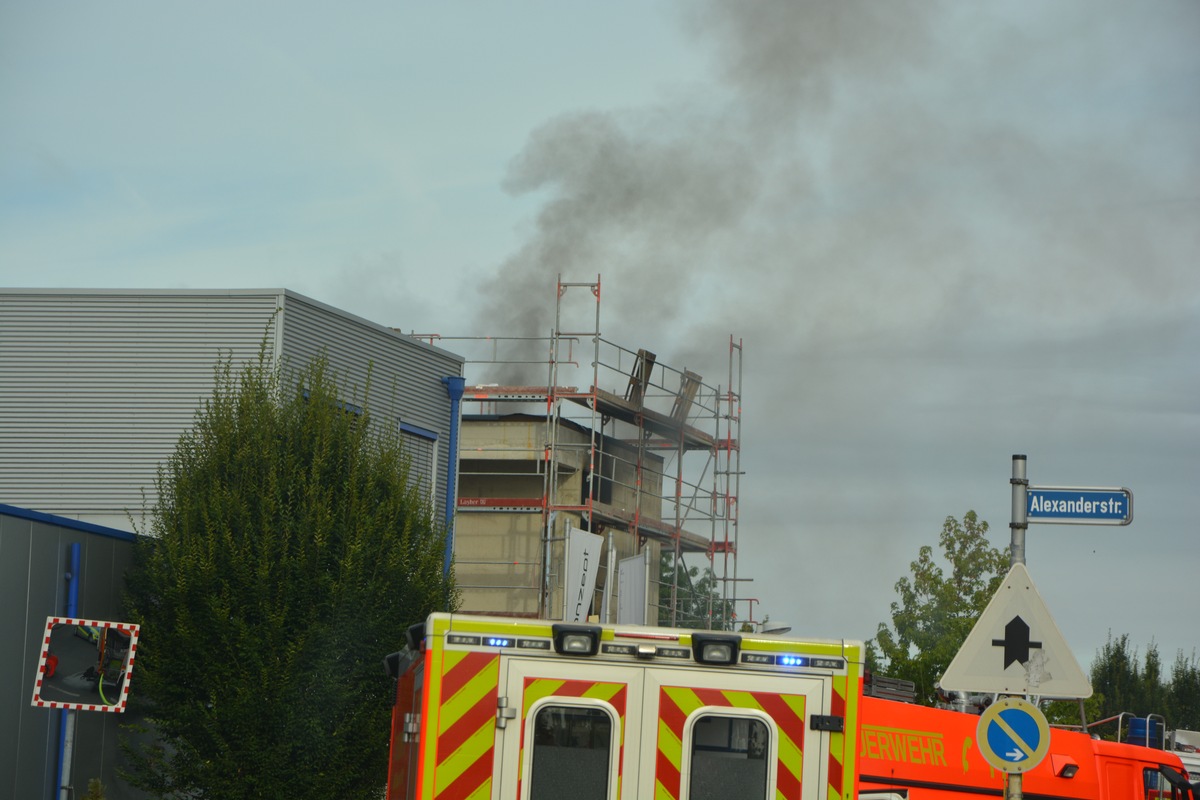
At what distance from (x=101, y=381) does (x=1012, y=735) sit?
17.7 metres

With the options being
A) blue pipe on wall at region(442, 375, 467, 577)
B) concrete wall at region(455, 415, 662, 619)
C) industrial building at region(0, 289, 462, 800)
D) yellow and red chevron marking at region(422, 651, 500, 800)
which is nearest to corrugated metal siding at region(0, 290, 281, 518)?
industrial building at region(0, 289, 462, 800)

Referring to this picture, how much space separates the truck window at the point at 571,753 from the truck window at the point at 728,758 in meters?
0.42

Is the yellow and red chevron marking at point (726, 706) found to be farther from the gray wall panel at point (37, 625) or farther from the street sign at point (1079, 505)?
the gray wall panel at point (37, 625)

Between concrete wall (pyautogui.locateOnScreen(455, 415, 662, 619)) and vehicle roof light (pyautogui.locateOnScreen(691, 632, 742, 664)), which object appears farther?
concrete wall (pyautogui.locateOnScreen(455, 415, 662, 619))

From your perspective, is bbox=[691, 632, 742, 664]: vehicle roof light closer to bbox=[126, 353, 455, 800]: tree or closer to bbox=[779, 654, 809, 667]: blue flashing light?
bbox=[779, 654, 809, 667]: blue flashing light

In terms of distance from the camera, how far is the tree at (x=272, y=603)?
54.3 ft

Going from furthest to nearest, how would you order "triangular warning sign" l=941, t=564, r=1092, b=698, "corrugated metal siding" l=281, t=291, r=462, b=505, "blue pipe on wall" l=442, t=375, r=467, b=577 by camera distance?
"blue pipe on wall" l=442, t=375, r=467, b=577, "corrugated metal siding" l=281, t=291, r=462, b=505, "triangular warning sign" l=941, t=564, r=1092, b=698

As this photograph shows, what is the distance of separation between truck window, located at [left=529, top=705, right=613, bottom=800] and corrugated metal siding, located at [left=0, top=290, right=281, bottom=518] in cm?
1594

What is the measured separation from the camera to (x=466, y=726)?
22.5ft

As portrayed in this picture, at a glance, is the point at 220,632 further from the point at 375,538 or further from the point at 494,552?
the point at 494,552

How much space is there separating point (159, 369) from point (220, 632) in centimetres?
681

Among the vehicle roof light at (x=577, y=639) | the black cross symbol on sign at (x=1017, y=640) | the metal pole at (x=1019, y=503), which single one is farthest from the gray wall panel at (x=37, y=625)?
the black cross symbol on sign at (x=1017, y=640)

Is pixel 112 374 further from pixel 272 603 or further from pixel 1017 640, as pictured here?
pixel 1017 640

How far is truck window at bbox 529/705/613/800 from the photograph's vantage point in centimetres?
679
